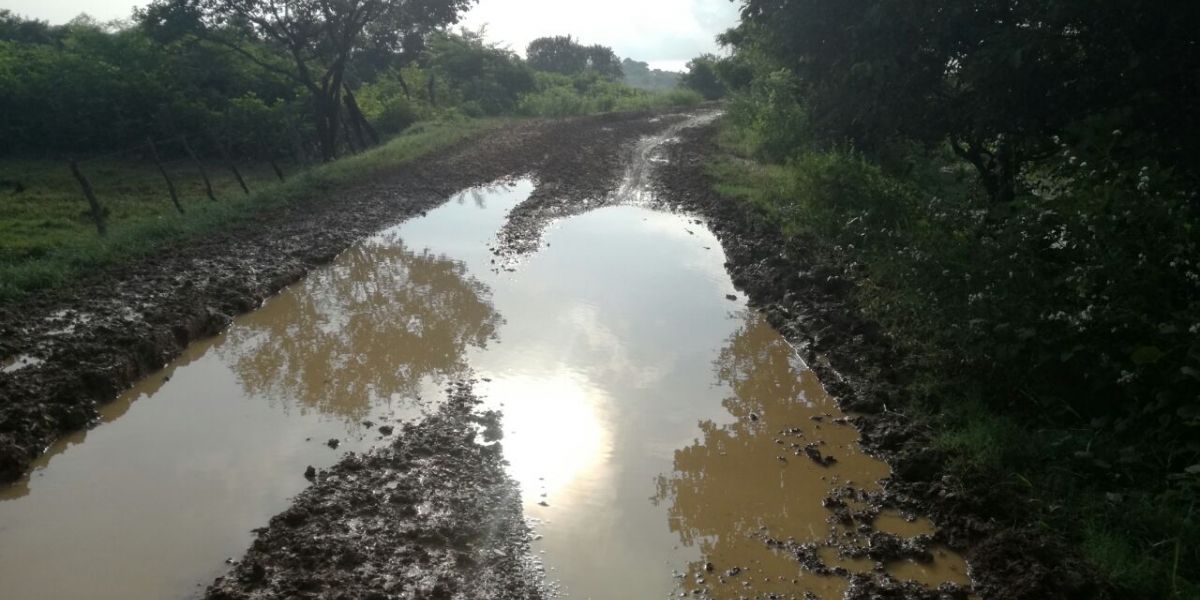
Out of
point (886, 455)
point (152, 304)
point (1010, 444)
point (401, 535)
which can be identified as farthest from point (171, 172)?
point (1010, 444)

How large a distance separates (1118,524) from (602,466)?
2.98m

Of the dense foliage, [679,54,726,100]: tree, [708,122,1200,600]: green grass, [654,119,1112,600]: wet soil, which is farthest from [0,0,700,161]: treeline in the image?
the dense foliage

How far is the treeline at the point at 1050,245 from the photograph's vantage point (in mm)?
4484

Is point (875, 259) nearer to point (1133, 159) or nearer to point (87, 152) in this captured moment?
point (1133, 159)

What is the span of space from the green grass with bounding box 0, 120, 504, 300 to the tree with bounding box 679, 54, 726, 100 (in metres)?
23.8

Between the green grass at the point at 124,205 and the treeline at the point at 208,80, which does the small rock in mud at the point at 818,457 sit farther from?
the treeline at the point at 208,80

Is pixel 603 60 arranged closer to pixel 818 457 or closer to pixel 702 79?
pixel 702 79

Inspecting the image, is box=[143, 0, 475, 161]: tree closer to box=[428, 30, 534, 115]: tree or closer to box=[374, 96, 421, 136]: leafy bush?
box=[374, 96, 421, 136]: leafy bush

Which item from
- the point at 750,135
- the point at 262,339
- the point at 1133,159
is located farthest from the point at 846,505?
the point at 750,135

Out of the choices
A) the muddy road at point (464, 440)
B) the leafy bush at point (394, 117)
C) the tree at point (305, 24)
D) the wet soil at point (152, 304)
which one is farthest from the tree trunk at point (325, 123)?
the muddy road at point (464, 440)

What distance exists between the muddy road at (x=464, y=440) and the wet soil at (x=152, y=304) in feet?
0.10

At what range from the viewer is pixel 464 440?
17.9 feet

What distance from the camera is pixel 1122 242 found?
200 inches

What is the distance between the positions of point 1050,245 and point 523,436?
404 cm
